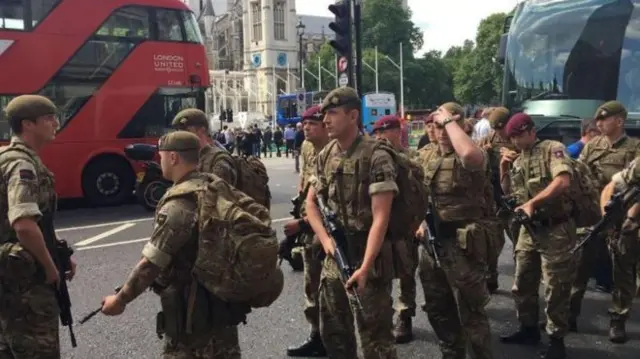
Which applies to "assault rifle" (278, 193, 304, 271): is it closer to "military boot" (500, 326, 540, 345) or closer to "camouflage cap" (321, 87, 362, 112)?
"camouflage cap" (321, 87, 362, 112)

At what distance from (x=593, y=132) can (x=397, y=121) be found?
2.34 m

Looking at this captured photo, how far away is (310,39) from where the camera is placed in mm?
107125

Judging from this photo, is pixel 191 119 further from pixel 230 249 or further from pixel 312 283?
pixel 230 249

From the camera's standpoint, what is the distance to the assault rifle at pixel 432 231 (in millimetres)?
4172

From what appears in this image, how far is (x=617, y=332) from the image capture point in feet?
16.4

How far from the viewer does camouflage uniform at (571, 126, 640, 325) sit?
501 centimetres

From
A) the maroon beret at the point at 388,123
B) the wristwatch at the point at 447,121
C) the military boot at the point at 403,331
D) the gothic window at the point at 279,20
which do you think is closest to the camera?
the wristwatch at the point at 447,121

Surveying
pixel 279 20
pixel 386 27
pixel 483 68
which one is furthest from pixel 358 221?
pixel 279 20

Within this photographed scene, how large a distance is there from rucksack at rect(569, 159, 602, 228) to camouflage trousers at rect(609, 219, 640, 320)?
0.24 metres

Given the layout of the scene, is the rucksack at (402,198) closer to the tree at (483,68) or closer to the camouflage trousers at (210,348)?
the camouflage trousers at (210,348)

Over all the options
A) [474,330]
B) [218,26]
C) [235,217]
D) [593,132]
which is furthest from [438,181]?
[218,26]

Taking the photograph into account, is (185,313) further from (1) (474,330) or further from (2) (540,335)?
(2) (540,335)

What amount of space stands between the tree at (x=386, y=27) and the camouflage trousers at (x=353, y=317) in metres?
73.1

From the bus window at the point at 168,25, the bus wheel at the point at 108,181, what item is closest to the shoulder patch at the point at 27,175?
the bus wheel at the point at 108,181
